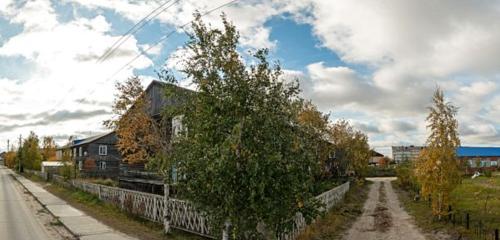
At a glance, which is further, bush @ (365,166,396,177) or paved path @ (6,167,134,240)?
bush @ (365,166,396,177)

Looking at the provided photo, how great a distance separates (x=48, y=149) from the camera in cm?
8481

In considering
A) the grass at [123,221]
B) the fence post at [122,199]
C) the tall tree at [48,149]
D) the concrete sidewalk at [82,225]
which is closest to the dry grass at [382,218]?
the grass at [123,221]

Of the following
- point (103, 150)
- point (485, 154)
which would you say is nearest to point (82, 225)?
point (103, 150)

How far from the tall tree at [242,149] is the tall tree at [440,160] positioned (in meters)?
9.75

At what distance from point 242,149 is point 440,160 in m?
11.6

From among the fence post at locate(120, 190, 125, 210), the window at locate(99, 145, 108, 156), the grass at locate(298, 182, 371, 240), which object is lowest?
the grass at locate(298, 182, 371, 240)

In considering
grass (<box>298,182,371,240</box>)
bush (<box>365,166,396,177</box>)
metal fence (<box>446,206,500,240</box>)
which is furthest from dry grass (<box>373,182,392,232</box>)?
bush (<box>365,166,396,177</box>)

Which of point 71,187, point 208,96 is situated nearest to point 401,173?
point 71,187

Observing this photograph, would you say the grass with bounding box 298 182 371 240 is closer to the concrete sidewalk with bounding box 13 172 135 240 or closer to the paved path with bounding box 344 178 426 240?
the paved path with bounding box 344 178 426 240

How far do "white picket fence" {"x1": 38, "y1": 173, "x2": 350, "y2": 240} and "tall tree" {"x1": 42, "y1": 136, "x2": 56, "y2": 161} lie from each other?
6162cm

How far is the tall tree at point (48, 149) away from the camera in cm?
8040

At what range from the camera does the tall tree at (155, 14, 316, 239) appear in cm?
838

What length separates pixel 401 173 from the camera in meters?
39.9

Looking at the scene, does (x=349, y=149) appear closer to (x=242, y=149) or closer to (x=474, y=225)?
(x=474, y=225)
